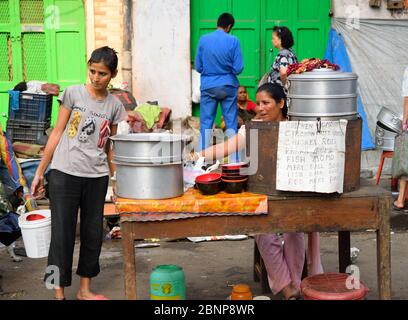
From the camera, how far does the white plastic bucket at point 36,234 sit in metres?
5.53

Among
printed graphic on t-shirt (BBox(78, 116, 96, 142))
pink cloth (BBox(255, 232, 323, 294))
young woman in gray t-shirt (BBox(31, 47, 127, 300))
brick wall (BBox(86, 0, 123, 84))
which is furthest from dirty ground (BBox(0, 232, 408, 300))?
brick wall (BBox(86, 0, 123, 84))

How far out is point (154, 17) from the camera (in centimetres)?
932

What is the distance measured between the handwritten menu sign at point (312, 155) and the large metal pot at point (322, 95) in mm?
133

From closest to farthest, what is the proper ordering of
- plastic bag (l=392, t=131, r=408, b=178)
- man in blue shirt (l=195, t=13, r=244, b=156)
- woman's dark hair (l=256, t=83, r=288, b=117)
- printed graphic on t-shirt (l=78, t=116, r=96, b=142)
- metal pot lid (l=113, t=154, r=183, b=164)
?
metal pot lid (l=113, t=154, r=183, b=164), woman's dark hair (l=256, t=83, r=288, b=117), printed graphic on t-shirt (l=78, t=116, r=96, b=142), plastic bag (l=392, t=131, r=408, b=178), man in blue shirt (l=195, t=13, r=244, b=156)

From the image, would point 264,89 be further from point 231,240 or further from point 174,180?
point 231,240

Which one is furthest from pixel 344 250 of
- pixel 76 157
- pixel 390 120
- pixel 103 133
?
pixel 390 120

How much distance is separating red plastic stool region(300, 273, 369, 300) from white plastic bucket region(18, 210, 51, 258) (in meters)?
2.29

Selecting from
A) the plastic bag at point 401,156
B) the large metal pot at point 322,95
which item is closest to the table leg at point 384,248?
the large metal pot at point 322,95

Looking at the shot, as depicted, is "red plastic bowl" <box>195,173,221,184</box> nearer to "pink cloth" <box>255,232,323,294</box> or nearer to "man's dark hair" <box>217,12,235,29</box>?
"pink cloth" <box>255,232,323,294</box>

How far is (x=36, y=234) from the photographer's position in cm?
557

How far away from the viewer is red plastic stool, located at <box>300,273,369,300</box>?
13.9 ft

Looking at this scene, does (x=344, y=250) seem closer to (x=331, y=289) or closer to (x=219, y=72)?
(x=331, y=289)

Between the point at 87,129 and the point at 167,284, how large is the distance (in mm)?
1204

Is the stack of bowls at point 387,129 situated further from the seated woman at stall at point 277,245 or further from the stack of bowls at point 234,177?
the stack of bowls at point 234,177
